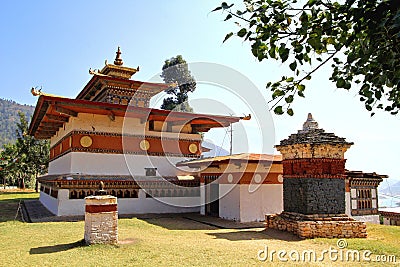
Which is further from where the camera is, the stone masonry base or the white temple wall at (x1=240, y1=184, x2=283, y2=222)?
the white temple wall at (x1=240, y1=184, x2=283, y2=222)

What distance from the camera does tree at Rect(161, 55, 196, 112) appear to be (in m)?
32.6

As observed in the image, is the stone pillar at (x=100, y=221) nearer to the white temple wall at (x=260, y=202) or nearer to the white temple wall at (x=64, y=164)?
the white temple wall at (x=260, y=202)

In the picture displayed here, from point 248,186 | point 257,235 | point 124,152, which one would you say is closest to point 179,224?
point 248,186

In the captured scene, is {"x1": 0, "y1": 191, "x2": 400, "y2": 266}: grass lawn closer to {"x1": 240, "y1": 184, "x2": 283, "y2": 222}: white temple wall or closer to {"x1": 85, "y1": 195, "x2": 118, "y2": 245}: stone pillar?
{"x1": 85, "y1": 195, "x2": 118, "y2": 245}: stone pillar

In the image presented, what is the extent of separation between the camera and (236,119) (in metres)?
17.1

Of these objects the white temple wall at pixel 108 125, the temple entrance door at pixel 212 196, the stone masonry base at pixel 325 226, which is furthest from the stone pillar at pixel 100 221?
the white temple wall at pixel 108 125

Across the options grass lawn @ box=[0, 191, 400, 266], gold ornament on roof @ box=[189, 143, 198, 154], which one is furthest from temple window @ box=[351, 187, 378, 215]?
gold ornament on roof @ box=[189, 143, 198, 154]

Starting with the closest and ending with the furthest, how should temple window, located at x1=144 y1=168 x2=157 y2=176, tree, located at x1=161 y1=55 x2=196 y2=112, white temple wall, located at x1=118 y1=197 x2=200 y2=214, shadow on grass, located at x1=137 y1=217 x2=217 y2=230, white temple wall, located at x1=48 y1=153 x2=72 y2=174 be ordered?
shadow on grass, located at x1=137 y1=217 x2=217 y2=230
white temple wall, located at x1=118 y1=197 x2=200 y2=214
white temple wall, located at x1=48 y1=153 x2=72 y2=174
temple window, located at x1=144 y1=168 x2=157 y2=176
tree, located at x1=161 y1=55 x2=196 y2=112

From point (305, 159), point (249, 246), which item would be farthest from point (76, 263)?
point (305, 159)

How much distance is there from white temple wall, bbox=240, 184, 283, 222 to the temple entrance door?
197 cm

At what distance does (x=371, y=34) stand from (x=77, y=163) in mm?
13854

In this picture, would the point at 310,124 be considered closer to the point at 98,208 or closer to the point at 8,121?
the point at 98,208

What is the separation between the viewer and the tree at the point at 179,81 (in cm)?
3262

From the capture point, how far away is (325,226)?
28.2 ft
